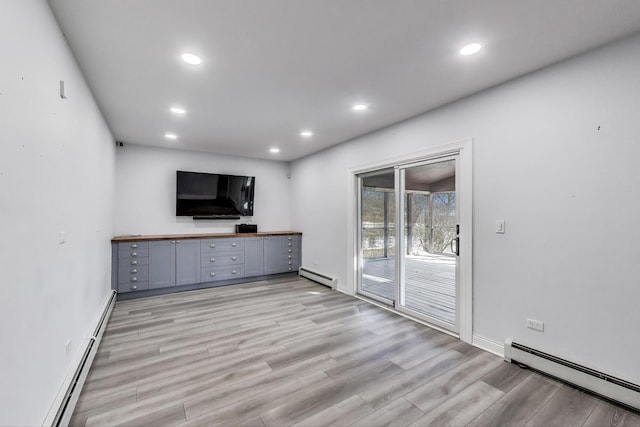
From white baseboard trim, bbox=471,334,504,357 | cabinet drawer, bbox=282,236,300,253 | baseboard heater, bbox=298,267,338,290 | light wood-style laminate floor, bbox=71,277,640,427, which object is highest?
cabinet drawer, bbox=282,236,300,253

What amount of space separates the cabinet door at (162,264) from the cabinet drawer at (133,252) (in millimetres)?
68

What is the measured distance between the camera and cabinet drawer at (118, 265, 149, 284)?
432 centimetres

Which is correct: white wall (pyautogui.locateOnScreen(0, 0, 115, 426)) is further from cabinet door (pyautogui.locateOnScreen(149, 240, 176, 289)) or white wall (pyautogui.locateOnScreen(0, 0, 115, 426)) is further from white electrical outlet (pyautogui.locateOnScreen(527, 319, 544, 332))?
Answer: white electrical outlet (pyautogui.locateOnScreen(527, 319, 544, 332))

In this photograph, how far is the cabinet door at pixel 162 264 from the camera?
455 centimetres

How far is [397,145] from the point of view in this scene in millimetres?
3758

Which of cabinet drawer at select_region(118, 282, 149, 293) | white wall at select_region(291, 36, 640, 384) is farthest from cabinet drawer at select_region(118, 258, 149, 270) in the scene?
white wall at select_region(291, 36, 640, 384)

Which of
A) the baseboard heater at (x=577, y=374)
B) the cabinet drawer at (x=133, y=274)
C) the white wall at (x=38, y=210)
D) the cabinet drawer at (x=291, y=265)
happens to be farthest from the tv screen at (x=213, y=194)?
the baseboard heater at (x=577, y=374)

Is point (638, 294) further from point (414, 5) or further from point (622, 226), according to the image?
point (414, 5)

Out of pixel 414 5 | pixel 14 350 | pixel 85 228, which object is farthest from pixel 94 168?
pixel 414 5

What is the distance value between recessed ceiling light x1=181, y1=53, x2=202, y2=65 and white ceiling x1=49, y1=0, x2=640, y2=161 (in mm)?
51

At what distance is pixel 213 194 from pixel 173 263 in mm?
1443

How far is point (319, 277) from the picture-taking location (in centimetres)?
524

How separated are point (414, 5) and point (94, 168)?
3.24 meters

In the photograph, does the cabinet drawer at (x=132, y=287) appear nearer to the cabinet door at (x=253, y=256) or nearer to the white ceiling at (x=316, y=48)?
the cabinet door at (x=253, y=256)
